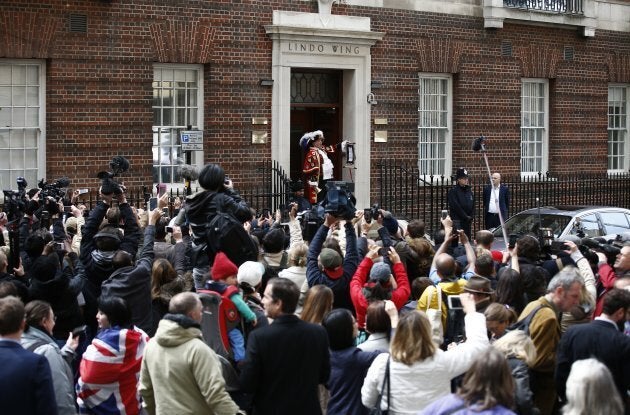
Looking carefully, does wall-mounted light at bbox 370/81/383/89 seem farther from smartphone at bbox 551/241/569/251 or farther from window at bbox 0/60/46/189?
smartphone at bbox 551/241/569/251

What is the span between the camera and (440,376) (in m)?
6.87

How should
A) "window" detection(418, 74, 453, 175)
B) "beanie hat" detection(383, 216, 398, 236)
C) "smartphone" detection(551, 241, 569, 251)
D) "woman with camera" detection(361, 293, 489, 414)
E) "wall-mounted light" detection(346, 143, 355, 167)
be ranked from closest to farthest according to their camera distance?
"woman with camera" detection(361, 293, 489, 414) < "smartphone" detection(551, 241, 569, 251) < "beanie hat" detection(383, 216, 398, 236) < "wall-mounted light" detection(346, 143, 355, 167) < "window" detection(418, 74, 453, 175)

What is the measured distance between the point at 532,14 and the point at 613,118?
15.2ft

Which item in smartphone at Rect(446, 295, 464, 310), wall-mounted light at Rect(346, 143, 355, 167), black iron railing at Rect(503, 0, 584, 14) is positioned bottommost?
smartphone at Rect(446, 295, 464, 310)

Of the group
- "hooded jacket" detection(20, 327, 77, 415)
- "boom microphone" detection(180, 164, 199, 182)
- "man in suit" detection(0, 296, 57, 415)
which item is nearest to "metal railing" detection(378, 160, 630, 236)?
"boom microphone" detection(180, 164, 199, 182)

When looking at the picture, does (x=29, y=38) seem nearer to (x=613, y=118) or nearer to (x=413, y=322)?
(x=413, y=322)

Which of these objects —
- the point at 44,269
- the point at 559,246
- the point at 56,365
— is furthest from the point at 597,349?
the point at 44,269

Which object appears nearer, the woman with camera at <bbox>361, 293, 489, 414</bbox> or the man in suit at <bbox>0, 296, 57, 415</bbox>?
the man in suit at <bbox>0, 296, 57, 415</bbox>

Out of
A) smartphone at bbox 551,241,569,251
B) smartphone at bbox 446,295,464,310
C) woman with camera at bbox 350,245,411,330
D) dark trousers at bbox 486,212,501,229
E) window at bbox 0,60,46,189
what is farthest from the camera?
dark trousers at bbox 486,212,501,229

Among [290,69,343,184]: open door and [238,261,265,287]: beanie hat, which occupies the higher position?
[290,69,343,184]: open door

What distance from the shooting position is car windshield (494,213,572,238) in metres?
17.8

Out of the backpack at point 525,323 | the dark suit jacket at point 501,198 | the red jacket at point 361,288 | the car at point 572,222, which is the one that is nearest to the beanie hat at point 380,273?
the red jacket at point 361,288

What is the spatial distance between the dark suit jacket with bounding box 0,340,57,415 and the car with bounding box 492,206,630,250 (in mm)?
11982

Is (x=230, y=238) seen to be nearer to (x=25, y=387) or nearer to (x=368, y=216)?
(x=25, y=387)
